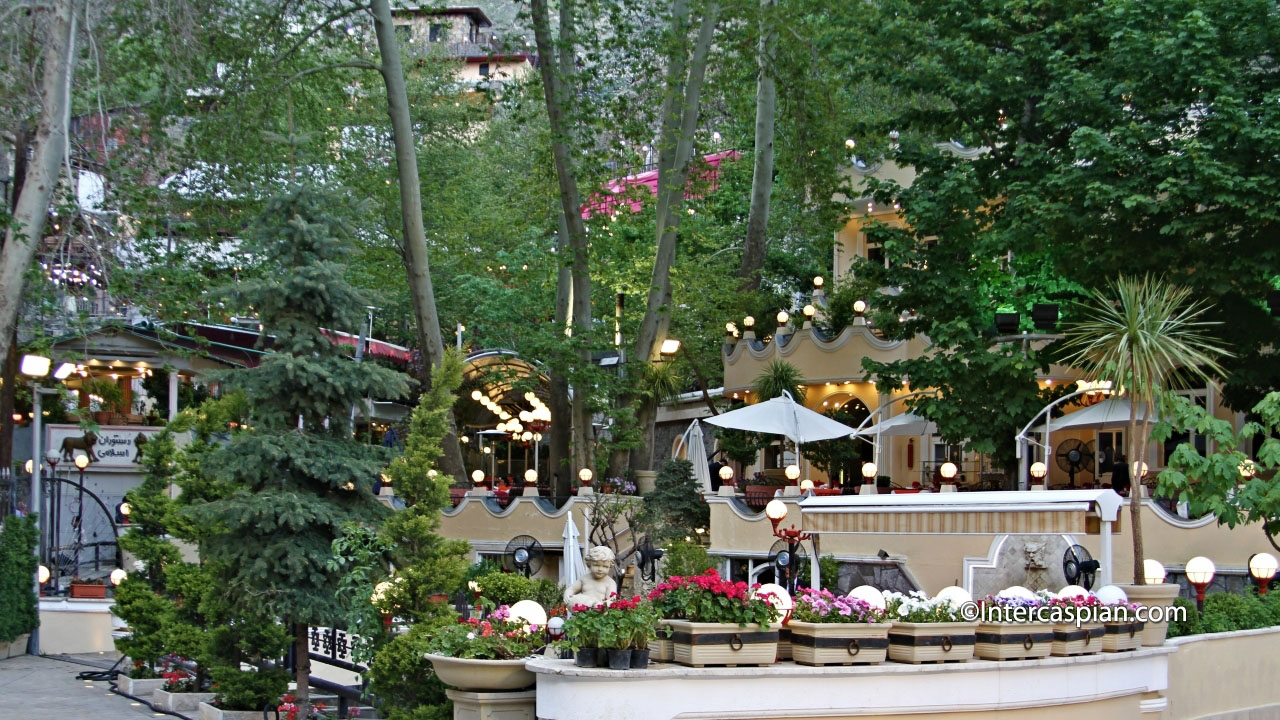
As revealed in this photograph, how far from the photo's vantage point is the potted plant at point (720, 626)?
930cm

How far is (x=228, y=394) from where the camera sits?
48.6 feet

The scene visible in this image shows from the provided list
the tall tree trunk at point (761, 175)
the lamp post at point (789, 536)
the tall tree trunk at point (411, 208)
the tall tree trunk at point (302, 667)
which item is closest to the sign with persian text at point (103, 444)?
the tall tree trunk at point (411, 208)

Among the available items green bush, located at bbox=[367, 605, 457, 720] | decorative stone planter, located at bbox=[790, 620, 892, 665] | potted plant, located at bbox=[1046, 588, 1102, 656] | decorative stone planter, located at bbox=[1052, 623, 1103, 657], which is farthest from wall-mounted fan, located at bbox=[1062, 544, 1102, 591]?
green bush, located at bbox=[367, 605, 457, 720]

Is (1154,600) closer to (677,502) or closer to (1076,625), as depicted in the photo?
(1076,625)

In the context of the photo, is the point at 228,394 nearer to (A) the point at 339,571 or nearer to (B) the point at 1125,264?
(A) the point at 339,571

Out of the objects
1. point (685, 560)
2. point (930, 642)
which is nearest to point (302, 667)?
point (930, 642)

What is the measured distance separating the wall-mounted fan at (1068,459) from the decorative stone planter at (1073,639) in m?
16.8

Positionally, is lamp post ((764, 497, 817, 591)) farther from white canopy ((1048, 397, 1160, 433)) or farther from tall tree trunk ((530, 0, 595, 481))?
tall tree trunk ((530, 0, 595, 481))

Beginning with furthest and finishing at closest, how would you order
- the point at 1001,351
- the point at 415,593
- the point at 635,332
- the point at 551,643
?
the point at 635,332
the point at 1001,351
the point at 415,593
the point at 551,643

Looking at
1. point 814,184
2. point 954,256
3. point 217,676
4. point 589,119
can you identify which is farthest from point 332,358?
point 814,184

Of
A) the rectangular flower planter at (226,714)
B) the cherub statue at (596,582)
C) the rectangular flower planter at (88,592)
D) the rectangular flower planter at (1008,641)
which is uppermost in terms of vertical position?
the cherub statue at (596,582)

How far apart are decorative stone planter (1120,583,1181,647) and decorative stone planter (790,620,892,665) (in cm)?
362

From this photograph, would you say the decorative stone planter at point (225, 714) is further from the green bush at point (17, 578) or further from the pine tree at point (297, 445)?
the green bush at point (17, 578)

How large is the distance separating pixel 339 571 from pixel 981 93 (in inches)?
586
